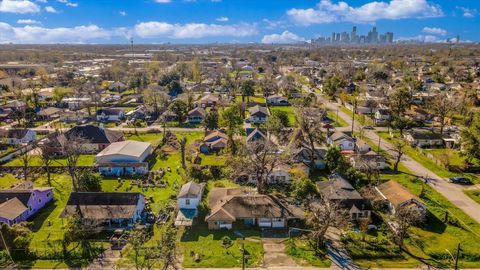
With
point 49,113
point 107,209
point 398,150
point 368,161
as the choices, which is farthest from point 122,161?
point 49,113

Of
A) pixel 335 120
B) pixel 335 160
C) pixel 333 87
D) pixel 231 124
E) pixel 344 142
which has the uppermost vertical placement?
pixel 333 87

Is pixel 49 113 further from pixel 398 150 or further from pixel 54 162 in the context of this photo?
pixel 398 150

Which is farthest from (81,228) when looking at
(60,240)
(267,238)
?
(267,238)

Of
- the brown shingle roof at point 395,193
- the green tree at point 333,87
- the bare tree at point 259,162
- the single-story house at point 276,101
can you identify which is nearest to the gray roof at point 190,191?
the bare tree at point 259,162

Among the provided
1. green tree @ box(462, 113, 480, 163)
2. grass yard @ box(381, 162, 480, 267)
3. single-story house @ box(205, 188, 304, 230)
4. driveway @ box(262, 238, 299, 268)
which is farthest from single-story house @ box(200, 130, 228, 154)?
green tree @ box(462, 113, 480, 163)

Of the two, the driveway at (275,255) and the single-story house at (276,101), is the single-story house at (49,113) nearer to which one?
the single-story house at (276,101)

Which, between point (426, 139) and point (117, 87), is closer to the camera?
point (426, 139)
